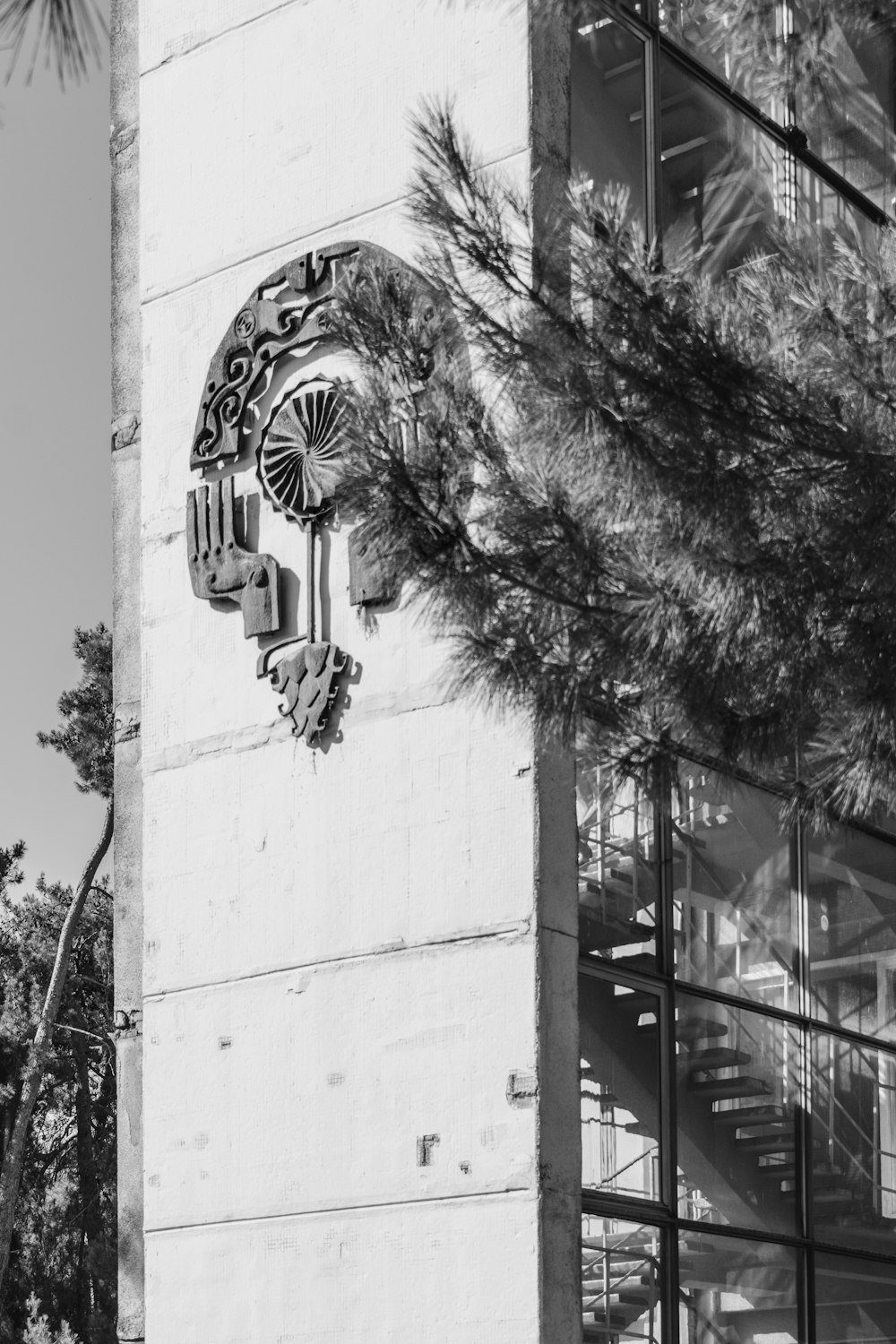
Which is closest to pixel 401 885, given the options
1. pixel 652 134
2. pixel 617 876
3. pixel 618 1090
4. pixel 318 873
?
pixel 318 873

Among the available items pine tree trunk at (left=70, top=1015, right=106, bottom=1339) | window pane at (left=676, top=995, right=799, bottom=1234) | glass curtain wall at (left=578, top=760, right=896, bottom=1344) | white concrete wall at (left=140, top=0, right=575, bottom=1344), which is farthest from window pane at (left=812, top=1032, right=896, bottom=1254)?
pine tree trunk at (left=70, top=1015, right=106, bottom=1339)

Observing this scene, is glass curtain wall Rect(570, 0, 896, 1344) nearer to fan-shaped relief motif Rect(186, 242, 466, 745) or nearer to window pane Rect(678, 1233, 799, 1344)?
window pane Rect(678, 1233, 799, 1344)

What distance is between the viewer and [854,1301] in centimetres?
971

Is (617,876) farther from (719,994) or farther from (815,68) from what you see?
(815,68)

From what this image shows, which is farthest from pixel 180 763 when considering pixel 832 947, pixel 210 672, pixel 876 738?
pixel 876 738

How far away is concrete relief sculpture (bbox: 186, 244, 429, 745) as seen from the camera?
9258 mm

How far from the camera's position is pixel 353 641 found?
9.14 metres

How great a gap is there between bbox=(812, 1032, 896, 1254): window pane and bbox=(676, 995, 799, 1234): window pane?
224mm

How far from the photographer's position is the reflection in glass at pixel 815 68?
5.65 meters

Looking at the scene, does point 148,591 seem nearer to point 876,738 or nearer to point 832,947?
point 832,947

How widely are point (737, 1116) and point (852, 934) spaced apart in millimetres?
1566

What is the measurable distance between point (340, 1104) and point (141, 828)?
2.09m

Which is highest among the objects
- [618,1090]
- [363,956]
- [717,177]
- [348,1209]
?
[717,177]

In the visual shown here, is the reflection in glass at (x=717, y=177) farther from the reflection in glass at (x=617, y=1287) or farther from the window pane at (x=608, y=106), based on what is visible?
the reflection in glass at (x=617, y=1287)
